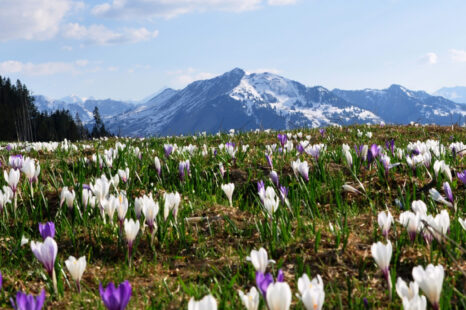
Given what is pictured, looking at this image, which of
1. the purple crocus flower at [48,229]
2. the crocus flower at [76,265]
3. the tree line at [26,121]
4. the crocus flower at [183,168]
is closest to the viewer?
the crocus flower at [76,265]

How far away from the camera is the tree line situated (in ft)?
300

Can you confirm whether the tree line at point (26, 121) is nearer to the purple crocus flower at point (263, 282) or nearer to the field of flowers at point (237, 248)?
the field of flowers at point (237, 248)

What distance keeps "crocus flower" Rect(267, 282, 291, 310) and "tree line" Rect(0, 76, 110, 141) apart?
89.8m

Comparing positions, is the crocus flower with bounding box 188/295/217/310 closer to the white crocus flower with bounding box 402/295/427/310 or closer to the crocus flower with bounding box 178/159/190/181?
the white crocus flower with bounding box 402/295/427/310

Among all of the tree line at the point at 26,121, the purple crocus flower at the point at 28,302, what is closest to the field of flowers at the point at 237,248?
the purple crocus flower at the point at 28,302

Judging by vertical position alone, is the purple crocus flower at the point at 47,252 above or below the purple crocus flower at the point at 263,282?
above

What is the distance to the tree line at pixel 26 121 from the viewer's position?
9156cm

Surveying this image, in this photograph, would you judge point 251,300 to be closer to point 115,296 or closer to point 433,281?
point 115,296

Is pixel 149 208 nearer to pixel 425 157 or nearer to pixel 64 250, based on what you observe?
pixel 64 250

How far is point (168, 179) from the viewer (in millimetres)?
5941

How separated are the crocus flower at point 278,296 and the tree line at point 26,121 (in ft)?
295

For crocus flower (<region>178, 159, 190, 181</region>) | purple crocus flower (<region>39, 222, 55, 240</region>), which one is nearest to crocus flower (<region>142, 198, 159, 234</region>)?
purple crocus flower (<region>39, 222, 55, 240</region>)

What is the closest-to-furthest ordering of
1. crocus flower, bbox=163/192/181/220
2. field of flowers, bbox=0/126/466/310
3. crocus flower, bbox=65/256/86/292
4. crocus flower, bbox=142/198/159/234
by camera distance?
field of flowers, bbox=0/126/466/310 → crocus flower, bbox=65/256/86/292 → crocus flower, bbox=142/198/159/234 → crocus flower, bbox=163/192/181/220

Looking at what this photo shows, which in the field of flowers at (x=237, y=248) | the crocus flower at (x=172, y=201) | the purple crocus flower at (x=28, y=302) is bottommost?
the field of flowers at (x=237, y=248)
